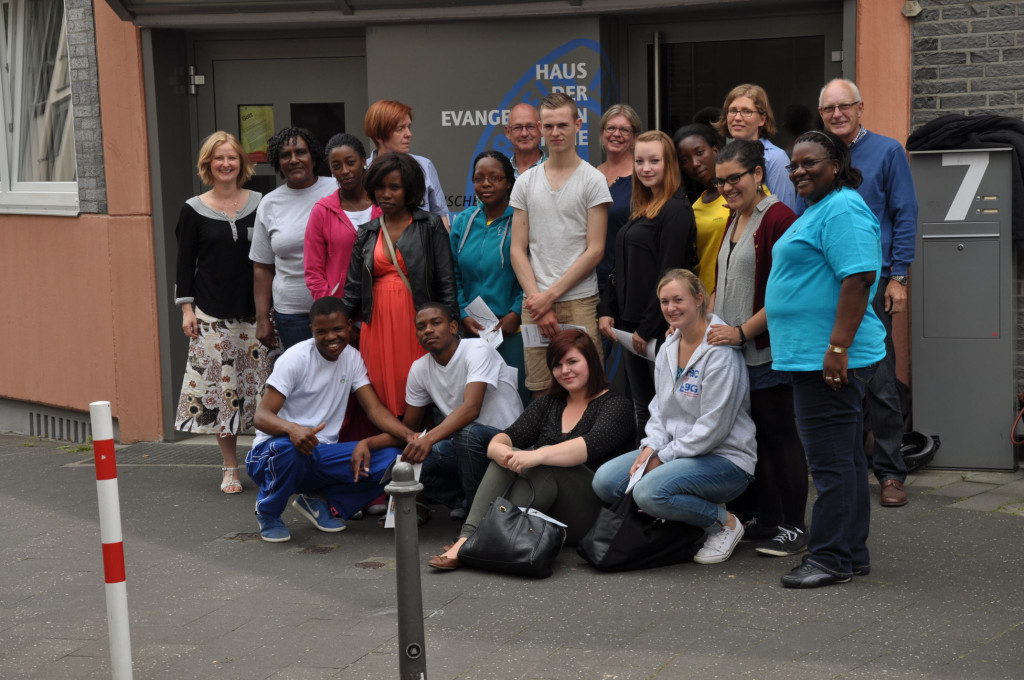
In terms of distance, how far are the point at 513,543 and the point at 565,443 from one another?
60cm

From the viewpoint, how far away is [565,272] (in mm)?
6434

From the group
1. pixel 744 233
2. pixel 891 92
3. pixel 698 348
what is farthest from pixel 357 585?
pixel 891 92

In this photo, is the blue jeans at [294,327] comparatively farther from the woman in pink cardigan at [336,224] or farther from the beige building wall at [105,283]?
the beige building wall at [105,283]

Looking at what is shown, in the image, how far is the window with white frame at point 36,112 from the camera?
9.84 metres

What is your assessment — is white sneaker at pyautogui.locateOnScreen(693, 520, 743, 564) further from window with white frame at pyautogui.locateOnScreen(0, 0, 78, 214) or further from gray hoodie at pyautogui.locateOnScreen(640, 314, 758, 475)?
window with white frame at pyautogui.locateOnScreen(0, 0, 78, 214)

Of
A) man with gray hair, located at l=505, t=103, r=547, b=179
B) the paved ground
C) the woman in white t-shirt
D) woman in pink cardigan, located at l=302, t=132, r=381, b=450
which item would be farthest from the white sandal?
man with gray hair, located at l=505, t=103, r=547, b=179

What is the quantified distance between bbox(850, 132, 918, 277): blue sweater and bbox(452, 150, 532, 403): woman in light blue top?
1.81 metres

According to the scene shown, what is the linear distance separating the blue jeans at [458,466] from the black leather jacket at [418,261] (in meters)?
0.66

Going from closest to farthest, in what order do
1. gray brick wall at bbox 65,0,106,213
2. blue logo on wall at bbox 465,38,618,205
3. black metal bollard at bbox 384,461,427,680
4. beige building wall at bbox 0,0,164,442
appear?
black metal bollard at bbox 384,461,427,680 < blue logo on wall at bbox 465,38,618,205 < beige building wall at bbox 0,0,164,442 < gray brick wall at bbox 65,0,106,213

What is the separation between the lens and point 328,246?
A: 6.94 metres

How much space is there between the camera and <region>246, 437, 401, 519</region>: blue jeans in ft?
20.7

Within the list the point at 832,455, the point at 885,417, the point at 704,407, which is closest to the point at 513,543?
the point at 704,407

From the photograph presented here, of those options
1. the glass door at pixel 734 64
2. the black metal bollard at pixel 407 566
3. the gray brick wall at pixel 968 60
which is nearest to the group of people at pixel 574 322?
the gray brick wall at pixel 968 60

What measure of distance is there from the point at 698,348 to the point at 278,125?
4.47 metres
